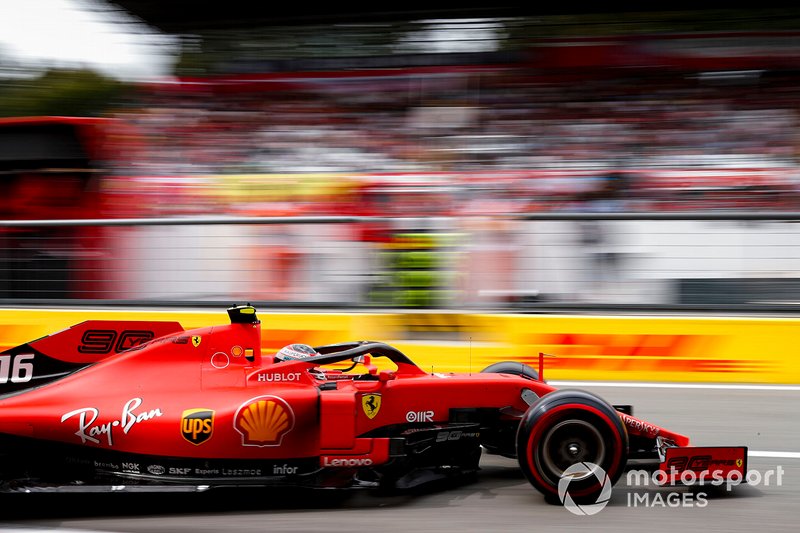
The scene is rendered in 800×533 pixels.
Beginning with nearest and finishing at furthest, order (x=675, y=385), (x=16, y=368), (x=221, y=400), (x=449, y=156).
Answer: (x=221, y=400) < (x=16, y=368) < (x=675, y=385) < (x=449, y=156)

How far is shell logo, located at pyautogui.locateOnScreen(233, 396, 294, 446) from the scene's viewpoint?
4.06 m

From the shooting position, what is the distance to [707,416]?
5738 millimetres

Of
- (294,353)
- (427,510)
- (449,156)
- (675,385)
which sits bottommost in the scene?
(427,510)

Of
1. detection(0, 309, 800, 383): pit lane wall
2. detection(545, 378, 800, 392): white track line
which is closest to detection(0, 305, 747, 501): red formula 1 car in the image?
detection(545, 378, 800, 392): white track line

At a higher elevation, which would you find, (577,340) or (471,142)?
(471,142)

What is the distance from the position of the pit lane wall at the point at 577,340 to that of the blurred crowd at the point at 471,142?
8.44ft

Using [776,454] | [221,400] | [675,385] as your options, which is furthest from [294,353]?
[675,385]

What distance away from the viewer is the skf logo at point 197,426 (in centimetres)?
402

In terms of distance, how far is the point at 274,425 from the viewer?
4070 mm

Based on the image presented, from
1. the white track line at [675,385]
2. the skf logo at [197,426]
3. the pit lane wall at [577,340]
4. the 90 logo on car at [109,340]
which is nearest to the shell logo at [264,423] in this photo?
the skf logo at [197,426]

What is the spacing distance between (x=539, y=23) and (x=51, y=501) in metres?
9.97

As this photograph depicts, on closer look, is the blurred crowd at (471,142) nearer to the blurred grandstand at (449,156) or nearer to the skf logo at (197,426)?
the blurred grandstand at (449,156)

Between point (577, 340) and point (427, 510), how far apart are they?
3087 millimetres

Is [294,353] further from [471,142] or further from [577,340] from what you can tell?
[471,142]
